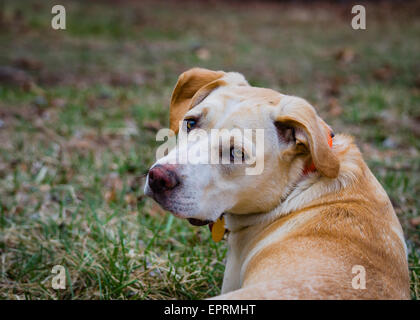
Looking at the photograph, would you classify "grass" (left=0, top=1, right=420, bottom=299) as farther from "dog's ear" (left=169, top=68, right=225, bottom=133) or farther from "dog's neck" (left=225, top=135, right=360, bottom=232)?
"dog's ear" (left=169, top=68, right=225, bottom=133)

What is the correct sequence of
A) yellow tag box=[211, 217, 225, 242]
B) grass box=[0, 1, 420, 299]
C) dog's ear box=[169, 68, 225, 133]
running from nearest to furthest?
1. yellow tag box=[211, 217, 225, 242]
2. dog's ear box=[169, 68, 225, 133]
3. grass box=[0, 1, 420, 299]

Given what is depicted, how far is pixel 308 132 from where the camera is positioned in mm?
2168

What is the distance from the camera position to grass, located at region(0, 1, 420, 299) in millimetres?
3031

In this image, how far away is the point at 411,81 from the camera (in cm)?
785

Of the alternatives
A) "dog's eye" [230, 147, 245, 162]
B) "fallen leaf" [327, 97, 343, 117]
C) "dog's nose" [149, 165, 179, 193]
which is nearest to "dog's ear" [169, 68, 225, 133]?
"dog's eye" [230, 147, 245, 162]

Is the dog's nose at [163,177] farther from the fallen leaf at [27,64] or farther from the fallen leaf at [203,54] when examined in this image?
the fallen leaf at [203,54]

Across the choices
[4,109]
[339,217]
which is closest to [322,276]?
[339,217]

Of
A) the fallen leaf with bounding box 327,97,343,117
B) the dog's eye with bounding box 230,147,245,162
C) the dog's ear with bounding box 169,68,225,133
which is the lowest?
the dog's eye with bounding box 230,147,245,162

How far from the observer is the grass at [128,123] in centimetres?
303

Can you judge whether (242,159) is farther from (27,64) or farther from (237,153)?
(27,64)

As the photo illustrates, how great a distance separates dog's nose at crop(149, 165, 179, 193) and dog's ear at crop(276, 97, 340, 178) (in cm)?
64

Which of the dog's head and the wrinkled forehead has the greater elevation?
the wrinkled forehead

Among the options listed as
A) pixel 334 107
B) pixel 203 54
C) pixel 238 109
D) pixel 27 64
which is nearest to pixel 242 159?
pixel 238 109

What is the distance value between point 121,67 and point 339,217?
7057 mm
